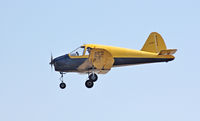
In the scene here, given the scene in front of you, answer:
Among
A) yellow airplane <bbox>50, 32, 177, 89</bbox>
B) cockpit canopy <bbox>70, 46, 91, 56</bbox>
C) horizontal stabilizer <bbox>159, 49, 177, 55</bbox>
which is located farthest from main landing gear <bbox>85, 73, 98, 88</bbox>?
horizontal stabilizer <bbox>159, 49, 177, 55</bbox>

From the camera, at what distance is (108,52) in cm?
2603

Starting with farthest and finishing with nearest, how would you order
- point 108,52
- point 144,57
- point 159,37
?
point 159,37 < point 144,57 < point 108,52

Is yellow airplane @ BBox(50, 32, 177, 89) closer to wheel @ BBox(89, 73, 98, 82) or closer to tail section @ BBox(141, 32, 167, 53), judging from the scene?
wheel @ BBox(89, 73, 98, 82)

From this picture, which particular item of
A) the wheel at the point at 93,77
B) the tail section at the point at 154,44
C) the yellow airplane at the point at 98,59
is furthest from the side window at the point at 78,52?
the tail section at the point at 154,44

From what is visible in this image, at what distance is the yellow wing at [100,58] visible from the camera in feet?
85.1

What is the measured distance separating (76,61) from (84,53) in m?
0.71

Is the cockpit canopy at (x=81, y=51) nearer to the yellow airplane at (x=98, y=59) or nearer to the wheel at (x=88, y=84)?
the yellow airplane at (x=98, y=59)

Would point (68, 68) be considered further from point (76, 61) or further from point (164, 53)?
point (164, 53)

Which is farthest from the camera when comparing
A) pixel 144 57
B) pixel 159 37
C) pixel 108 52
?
pixel 159 37

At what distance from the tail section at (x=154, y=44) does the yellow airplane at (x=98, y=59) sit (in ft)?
4.92

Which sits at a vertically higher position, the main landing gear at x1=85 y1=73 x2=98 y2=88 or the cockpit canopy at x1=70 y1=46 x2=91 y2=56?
the cockpit canopy at x1=70 y1=46 x2=91 y2=56

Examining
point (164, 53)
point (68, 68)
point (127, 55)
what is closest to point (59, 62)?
point (68, 68)

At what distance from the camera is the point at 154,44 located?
3036cm

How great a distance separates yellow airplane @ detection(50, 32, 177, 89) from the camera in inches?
1029
